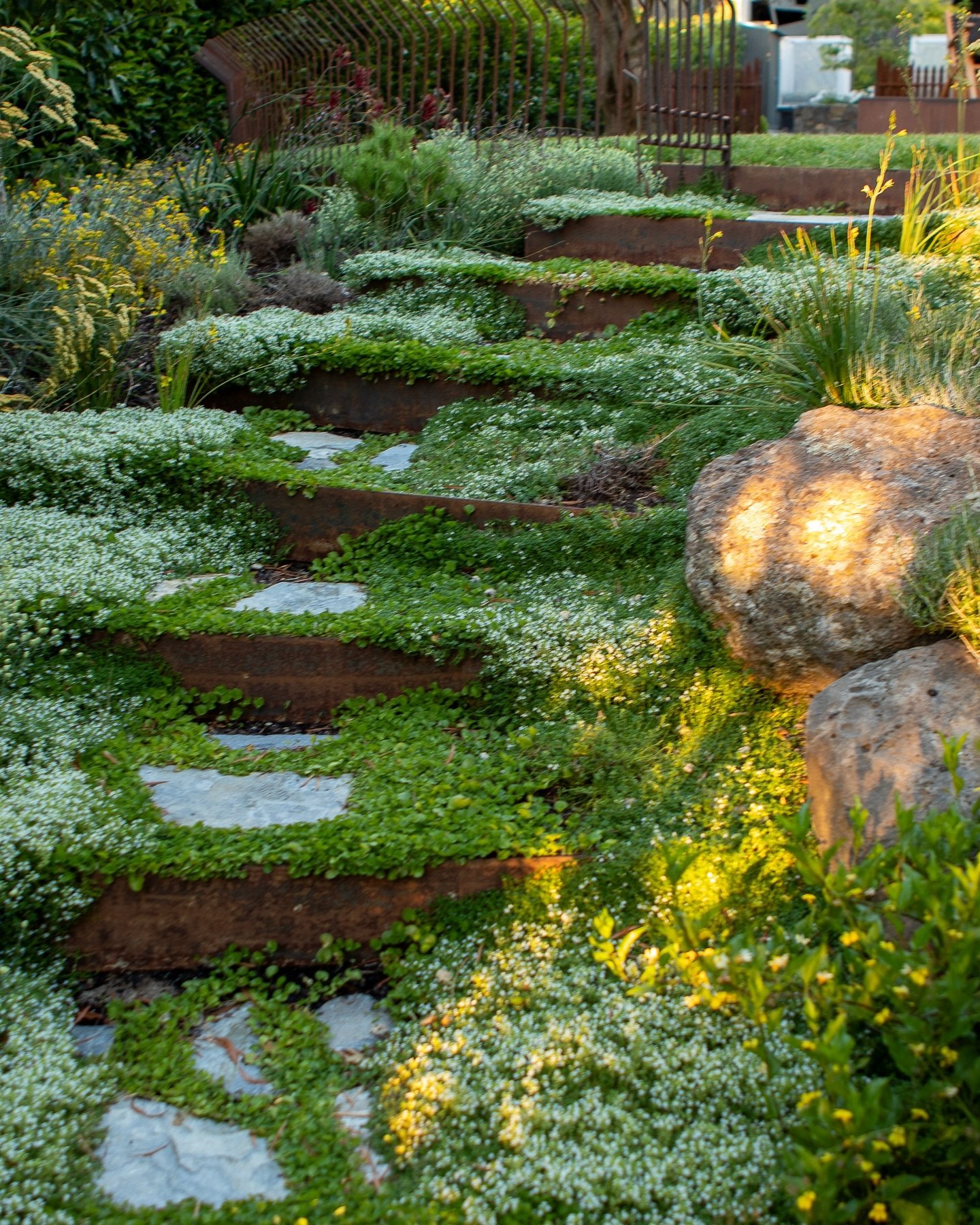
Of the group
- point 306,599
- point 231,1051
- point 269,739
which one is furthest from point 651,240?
point 231,1051

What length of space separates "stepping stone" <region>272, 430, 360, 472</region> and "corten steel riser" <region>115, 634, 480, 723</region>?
129 centimetres

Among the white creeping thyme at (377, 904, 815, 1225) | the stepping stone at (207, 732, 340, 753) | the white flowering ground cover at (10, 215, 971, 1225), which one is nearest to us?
the white creeping thyme at (377, 904, 815, 1225)

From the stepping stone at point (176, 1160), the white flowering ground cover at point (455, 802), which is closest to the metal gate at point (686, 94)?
the white flowering ground cover at point (455, 802)

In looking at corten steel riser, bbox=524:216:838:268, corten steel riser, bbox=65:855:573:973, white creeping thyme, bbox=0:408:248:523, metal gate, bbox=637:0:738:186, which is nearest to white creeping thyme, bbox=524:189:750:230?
corten steel riser, bbox=524:216:838:268

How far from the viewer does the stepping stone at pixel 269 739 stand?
3652 millimetres

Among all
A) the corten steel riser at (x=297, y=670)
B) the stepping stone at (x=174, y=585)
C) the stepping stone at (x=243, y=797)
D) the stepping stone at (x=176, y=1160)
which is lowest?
the stepping stone at (x=176, y=1160)

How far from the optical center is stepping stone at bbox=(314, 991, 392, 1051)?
2.84 m

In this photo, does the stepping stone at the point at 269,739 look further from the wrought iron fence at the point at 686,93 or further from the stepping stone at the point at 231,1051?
the wrought iron fence at the point at 686,93

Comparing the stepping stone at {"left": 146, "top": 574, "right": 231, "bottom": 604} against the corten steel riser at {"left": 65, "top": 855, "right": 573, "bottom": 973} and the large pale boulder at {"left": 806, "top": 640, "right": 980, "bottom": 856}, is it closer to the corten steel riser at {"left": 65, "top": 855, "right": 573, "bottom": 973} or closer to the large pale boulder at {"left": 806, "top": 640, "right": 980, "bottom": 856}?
the corten steel riser at {"left": 65, "top": 855, "right": 573, "bottom": 973}

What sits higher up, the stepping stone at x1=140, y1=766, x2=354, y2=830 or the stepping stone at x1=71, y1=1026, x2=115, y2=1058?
the stepping stone at x1=140, y1=766, x2=354, y2=830

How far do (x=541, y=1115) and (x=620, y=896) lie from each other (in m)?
0.66

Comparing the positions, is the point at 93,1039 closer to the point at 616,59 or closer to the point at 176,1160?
the point at 176,1160

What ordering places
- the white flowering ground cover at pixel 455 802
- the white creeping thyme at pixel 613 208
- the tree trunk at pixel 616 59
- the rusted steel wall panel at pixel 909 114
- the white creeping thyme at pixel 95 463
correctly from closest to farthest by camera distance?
the white flowering ground cover at pixel 455 802
the white creeping thyme at pixel 95 463
the white creeping thyme at pixel 613 208
the tree trunk at pixel 616 59
the rusted steel wall panel at pixel 909 114

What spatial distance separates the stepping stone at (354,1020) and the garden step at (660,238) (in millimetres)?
4903
